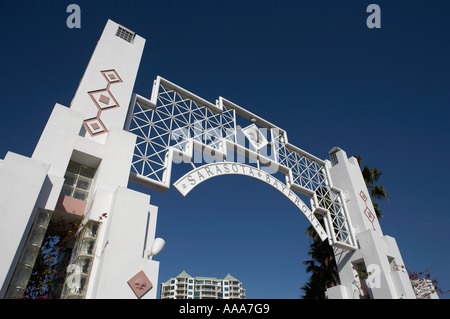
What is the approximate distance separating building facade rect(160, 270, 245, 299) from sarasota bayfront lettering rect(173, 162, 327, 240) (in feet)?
213

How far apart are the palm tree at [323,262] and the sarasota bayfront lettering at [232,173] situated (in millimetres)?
4251

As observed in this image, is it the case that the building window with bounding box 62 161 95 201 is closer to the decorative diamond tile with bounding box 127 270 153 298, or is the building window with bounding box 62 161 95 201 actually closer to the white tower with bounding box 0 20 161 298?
the white tower with bounding box 0 20 161 298

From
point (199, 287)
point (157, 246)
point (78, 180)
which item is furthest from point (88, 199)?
point (199, 287)

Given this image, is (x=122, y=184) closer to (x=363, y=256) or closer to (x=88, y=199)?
(x=88, y=199)

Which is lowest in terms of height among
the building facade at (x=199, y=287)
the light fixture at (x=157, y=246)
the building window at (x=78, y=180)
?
the light fixture at (x=157, y=246)

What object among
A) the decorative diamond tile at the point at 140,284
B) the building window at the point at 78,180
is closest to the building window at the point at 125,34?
the building window at the point at 78,180

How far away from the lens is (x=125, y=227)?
470 centimetres

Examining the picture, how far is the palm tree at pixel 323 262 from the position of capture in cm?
1275

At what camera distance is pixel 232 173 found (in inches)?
313

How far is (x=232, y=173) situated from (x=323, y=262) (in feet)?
25.2

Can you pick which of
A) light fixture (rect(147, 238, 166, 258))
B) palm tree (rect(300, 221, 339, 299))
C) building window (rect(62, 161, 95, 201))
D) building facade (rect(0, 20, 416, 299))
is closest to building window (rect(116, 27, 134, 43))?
building facade (rect(0, 20, 416, 299))

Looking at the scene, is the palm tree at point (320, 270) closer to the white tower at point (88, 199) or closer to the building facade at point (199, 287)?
the white tower at point (88, 199)

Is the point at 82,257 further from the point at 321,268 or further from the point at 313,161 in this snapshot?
the point at 321,268
